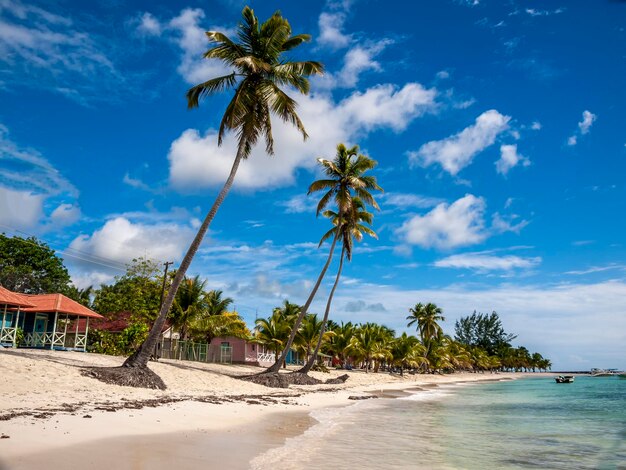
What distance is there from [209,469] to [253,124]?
50.4 feet

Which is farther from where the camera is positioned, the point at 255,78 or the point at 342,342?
the point at 342,342

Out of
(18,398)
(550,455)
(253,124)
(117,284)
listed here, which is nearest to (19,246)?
(117,284)

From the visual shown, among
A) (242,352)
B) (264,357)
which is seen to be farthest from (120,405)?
(264,357)

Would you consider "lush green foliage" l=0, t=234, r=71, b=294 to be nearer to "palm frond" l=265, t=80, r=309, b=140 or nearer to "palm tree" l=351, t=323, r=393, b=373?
"palm tree" l=351, t=323, r=393, b=373

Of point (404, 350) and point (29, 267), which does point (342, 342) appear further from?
point (29, 267)

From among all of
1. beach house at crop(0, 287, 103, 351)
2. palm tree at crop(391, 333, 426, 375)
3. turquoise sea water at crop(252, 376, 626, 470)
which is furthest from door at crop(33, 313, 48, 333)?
palm tree at crop(391, 333, 426, 375)

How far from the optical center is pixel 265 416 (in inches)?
568

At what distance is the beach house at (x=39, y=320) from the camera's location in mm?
25559

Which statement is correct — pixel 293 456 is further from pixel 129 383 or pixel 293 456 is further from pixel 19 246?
pixel 19 246

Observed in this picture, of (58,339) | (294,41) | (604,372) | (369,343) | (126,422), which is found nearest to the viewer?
(126,422)

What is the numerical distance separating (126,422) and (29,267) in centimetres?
4613

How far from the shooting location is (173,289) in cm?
1692

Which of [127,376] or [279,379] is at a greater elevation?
[127,376]

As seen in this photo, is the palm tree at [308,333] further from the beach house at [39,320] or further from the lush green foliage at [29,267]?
the lush green foliage at [29,267]
